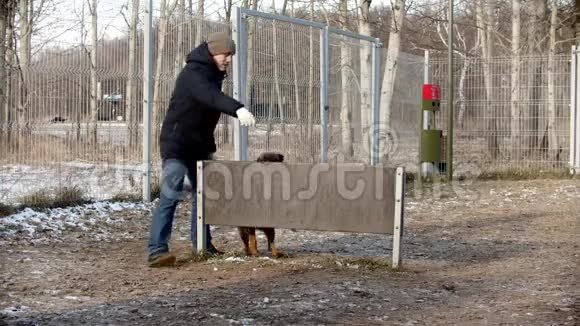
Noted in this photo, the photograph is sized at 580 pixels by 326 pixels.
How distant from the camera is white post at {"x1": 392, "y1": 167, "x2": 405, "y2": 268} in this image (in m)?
6.84

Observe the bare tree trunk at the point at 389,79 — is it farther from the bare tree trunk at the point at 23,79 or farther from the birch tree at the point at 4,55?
the birch tree at the point at 4,55

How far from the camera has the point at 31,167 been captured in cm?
963

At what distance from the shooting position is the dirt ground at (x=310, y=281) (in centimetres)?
526

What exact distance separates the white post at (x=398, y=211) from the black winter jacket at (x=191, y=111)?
1573mm

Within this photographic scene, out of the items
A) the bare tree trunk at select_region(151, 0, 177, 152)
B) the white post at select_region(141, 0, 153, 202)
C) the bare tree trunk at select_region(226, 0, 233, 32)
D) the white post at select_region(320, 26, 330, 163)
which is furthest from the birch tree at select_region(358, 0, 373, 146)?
the white post at select_region(141, 0, 153, 202)

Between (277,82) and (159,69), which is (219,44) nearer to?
(159,69)

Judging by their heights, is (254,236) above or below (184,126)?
below

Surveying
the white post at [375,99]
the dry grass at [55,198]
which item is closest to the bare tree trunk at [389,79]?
the white post at [375,99]

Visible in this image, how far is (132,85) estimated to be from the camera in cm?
1070

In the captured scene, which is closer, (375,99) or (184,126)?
(184,126)

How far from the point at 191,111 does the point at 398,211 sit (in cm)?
188

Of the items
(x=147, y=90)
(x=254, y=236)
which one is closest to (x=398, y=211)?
(x=254, y=236)

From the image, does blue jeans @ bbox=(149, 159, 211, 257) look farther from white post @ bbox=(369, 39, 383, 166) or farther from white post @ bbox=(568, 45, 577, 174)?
white post @ bbox=(568, 45, 577, 174)

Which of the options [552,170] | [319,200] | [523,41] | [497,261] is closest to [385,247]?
[497,261]
